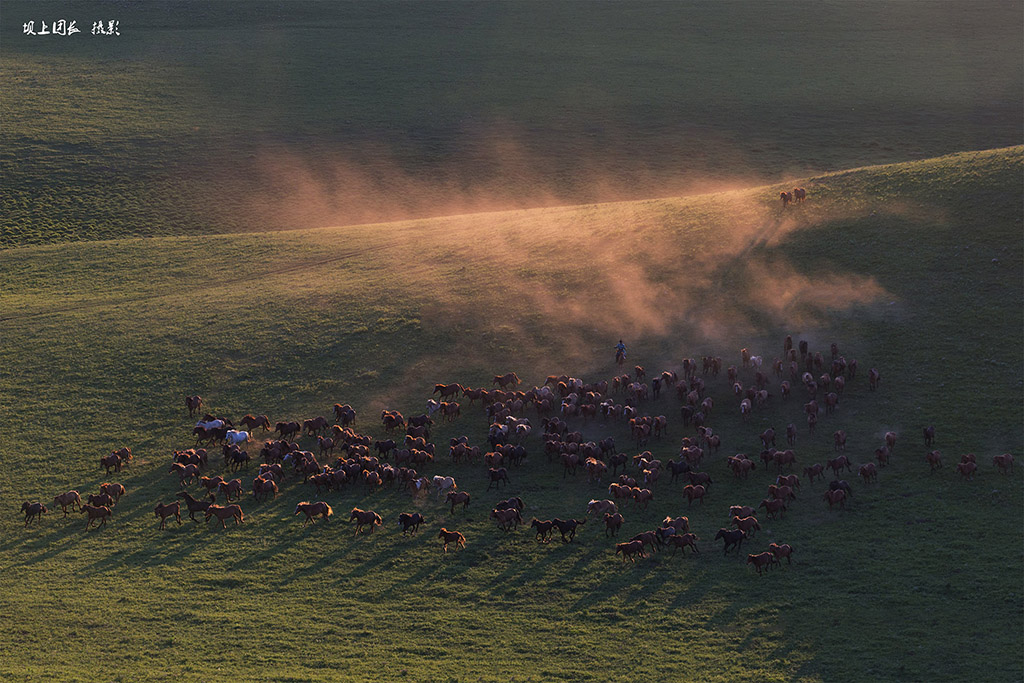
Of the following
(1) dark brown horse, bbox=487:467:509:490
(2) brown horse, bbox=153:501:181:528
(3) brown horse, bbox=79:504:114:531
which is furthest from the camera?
(1) dark brown horse, bbox=487:467:509:490

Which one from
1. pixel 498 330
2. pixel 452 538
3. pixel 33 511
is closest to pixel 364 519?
pixel 452 538

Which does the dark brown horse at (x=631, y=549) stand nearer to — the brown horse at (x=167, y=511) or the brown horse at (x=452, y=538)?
the brown horse at (x=452, y=538)

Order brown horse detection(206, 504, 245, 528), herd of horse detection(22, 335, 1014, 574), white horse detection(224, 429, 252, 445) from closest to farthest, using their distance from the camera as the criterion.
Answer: herd of horse detection(22, 335, 1014, 574)
brown horse detection(206, 504, 245, 528)
white horse detection(224, 429, 252, 445)

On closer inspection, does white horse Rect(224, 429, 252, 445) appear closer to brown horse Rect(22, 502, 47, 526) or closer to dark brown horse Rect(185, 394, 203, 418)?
dark brown horse Rect(185, 394, 203, 418)

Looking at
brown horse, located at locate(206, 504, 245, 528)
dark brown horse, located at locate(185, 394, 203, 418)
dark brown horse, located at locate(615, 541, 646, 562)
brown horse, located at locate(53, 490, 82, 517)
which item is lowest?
dark brown horse, located at locate(615, 541, 646, 562)

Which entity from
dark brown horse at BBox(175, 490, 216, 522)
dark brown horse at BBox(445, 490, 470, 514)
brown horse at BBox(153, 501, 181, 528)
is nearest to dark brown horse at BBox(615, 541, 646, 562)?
dark brown horse at BBox(445, 490, 470, 514)

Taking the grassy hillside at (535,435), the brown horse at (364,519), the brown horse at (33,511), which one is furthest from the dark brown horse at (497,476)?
the brown horse at (33,511)
